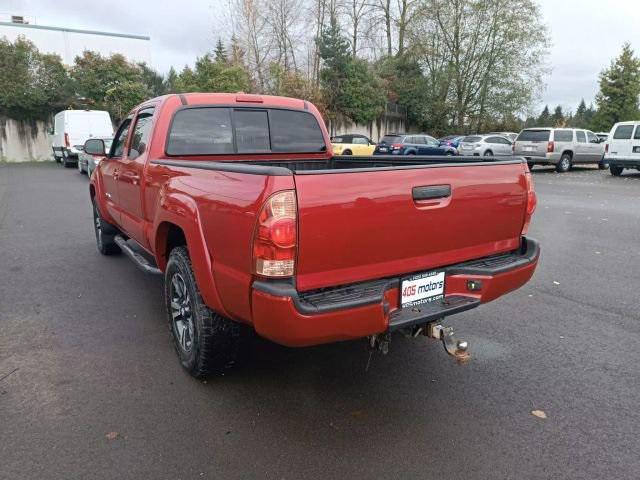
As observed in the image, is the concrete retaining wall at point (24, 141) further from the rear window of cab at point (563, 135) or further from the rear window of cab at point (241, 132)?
the rear window of cab at point (241, 132)

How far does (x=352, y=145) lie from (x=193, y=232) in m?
22.9

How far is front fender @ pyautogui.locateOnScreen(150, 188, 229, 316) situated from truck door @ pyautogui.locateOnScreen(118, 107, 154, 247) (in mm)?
813

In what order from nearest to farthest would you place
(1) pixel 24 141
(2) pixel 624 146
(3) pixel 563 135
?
(2) pixel 624 146, (3) pixel 563 135, (1) pixel 24 141

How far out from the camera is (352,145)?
25.1 metres

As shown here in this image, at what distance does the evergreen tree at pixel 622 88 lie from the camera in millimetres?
40500

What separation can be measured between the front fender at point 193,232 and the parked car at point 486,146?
22.5 metres

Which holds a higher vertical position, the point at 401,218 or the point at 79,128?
the point at 79,128

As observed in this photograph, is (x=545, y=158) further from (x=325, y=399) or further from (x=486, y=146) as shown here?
(x=325, y=399)

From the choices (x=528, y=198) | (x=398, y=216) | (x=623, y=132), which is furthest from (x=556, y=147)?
(x=398, y=216)

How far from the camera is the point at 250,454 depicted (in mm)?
2566

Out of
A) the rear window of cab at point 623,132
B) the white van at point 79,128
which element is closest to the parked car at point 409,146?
the rear window of cab at point 623,132

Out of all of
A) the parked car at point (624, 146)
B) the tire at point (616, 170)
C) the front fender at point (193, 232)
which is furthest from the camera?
the tire at point (616, 170)

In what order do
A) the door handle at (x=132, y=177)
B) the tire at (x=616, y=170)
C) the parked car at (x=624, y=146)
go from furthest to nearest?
the tire at (x=616, y=170) < the parked car at (x=624, y=146) < the door handle at (x=132, y=177)

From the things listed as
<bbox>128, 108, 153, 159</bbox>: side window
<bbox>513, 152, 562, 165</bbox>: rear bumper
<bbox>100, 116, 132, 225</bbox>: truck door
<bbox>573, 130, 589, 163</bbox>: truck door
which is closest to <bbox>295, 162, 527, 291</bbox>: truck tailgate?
<bbox>128, 108, 153, 159</bbox>: side window
